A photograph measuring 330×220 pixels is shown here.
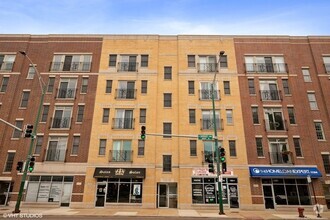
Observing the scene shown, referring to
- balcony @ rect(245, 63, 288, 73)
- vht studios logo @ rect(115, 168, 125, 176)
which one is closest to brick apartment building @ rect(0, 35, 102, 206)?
vht studios logo @ rect(115, 168, 125, 176)

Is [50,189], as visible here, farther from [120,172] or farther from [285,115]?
[285,115]

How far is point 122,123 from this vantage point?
27.3 meters

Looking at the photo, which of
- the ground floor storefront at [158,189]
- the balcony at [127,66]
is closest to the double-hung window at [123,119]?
the ground floor storefront at [158,189]

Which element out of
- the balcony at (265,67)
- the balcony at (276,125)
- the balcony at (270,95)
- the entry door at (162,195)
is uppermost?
the balcony at (265,67)

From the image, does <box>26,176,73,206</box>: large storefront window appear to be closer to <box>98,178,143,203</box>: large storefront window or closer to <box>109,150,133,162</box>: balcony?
<box>98,178,143,203</box>: large storefront window

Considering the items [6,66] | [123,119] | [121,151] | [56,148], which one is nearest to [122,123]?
[123,119]

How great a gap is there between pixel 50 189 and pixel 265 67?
2936cm

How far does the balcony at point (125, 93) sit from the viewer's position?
28484 mm

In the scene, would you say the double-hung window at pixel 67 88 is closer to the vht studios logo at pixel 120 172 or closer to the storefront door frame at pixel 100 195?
the vht studios logo at pixel 120 172

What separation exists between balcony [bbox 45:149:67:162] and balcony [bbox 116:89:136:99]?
893 cm

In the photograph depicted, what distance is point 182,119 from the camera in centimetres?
2714

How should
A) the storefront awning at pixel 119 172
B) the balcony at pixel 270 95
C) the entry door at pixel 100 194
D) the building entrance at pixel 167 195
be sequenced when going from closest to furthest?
the entry door at pixel 100 194
the storefront awning at pixel 119 172
the building entrance at pixel 167 195
the balcony at pixel 270 95

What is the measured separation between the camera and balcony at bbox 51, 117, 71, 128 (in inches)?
1059

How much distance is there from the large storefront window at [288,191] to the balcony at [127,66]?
20398mm
